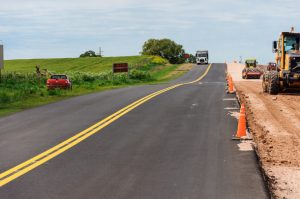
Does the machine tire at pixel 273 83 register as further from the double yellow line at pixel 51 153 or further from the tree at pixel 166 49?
the tree at pixel 166 49

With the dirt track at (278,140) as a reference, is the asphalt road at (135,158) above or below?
above

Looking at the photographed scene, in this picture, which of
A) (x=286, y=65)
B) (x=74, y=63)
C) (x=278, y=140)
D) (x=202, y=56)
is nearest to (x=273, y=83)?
(x=286, y=65)

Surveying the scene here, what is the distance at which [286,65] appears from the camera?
2912cm

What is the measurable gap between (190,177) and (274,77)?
21.2m

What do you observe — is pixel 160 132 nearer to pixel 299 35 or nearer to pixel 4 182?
pixel 4 182

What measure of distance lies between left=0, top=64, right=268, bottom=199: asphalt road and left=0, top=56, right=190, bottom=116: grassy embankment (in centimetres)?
616

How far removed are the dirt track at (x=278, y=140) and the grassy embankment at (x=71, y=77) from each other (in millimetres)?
9928

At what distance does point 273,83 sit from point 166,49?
11877 cm

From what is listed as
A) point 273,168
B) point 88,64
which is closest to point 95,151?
point 273,168

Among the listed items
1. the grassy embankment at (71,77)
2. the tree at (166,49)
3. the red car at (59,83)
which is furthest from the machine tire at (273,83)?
the tree at (166,49)

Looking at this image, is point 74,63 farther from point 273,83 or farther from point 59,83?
point 273,83

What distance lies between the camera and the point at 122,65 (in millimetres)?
57188

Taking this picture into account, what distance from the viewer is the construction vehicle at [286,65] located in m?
28.6

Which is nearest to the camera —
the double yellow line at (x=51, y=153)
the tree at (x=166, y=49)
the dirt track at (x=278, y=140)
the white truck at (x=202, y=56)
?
the double yellow line at (x=51, y=153)
